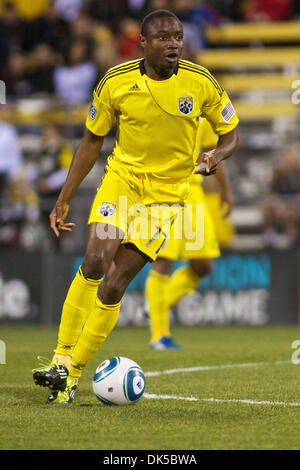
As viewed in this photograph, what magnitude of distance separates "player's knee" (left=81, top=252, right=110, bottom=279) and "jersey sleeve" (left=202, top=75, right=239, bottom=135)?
1186mm

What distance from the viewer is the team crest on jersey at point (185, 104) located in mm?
5516

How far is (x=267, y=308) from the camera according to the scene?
39.3 ft

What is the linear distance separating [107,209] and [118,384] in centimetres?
104

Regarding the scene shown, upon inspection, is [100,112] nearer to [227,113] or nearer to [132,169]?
[132,169]

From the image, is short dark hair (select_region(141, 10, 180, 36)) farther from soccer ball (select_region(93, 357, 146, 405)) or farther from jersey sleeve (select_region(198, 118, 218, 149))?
jersey sleeve (select_region(198, 118, 218, 149))

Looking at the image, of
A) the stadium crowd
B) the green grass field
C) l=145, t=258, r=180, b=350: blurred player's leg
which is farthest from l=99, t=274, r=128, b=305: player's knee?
the stadium crowd

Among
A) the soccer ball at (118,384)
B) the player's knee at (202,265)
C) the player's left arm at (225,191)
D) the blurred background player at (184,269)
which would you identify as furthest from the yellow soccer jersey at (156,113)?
the player's knee at (202,265)

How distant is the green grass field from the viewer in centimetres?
413

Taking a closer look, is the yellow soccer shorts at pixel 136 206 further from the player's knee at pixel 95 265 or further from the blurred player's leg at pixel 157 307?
the blurred player's leg at pixel 157 307

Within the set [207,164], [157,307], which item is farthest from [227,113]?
[157,307]

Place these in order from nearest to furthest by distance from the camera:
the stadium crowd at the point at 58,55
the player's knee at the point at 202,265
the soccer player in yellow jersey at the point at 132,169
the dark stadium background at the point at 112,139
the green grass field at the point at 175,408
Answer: the green grass field at the point at 175,408
the soccer player in yellow jersey at the point at 132,169
the player's knee at the point at 202,265
the dark stadium background at the point at 112,139
the stadium crowd at the point at 58,55

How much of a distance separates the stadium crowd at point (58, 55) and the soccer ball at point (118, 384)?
Result: 6786 mm

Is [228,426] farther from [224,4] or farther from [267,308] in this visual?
[224,4]
